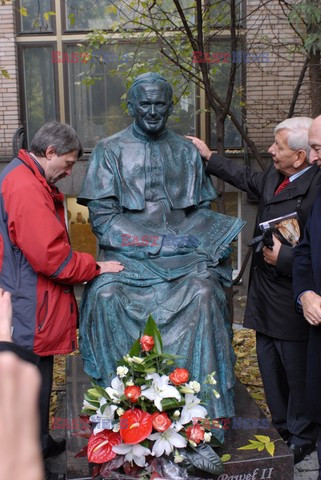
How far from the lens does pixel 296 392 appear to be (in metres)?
3.53

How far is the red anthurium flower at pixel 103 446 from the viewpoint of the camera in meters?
2.70

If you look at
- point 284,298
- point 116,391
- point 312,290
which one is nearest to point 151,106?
point 284,298

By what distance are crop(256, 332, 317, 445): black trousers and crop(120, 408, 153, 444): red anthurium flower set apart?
3.94 ft

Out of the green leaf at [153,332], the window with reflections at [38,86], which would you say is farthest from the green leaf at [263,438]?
the window with reflections at [38,86]

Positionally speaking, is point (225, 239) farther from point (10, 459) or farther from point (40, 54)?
Answer: point (40, 54)

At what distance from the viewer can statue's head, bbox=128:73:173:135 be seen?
3.73 meters

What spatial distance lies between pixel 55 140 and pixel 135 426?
58.7 inches

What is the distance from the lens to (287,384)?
374 centimetres

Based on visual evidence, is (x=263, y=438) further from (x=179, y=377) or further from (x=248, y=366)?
(x=248, y=366)

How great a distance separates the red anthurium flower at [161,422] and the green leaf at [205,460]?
206 mm

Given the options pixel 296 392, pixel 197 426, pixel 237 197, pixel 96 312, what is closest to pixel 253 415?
pixel 296 392

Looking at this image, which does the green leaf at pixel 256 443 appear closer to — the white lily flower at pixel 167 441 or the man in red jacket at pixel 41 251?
the white lily flower at pixel 167 441

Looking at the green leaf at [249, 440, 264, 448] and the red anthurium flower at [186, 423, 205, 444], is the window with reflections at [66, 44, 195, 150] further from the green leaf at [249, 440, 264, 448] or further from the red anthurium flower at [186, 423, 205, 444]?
the red anthurium flower at [186, 423, 205, 444]

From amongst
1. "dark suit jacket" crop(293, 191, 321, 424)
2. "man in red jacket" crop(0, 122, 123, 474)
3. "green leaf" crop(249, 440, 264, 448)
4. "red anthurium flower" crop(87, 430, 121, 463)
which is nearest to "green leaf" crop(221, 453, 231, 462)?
"green leaf" crop(249, 440, 264, 448)
